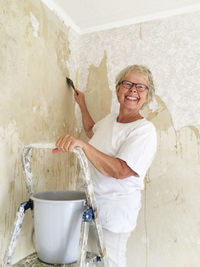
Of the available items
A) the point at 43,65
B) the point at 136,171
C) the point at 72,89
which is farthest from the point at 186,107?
the point at 43,65

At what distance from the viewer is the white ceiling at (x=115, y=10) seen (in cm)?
165

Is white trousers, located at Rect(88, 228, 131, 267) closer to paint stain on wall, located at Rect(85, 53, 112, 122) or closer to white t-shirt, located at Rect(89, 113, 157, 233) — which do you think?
white t-shirt, located at Rect(89, 113, 157, 233)

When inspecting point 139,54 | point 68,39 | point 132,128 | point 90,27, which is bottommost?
point 132,128

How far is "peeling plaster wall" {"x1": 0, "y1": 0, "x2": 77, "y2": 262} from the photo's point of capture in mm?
1262

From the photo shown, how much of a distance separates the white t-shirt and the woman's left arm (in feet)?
0.11

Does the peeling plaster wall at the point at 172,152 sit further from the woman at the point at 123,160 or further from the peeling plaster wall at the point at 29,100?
the peeling plaster wall at the point at 29,100

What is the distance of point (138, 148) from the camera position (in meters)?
1.19

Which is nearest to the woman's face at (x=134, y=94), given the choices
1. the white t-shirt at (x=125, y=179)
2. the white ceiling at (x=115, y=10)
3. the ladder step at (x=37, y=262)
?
the white t-shirt at (x=125, y=179)

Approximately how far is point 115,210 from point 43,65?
954mm

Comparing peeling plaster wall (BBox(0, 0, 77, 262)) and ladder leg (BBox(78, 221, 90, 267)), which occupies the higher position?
peeling plaster wall (BBox(0, 0, 77, 262))

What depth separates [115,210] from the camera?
124 centimetres

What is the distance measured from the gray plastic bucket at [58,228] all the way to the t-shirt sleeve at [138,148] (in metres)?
0.29

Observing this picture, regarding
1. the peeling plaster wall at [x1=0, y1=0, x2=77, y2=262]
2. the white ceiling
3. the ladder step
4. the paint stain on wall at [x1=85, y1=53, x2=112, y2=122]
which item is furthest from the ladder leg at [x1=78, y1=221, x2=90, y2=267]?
the white ceiling

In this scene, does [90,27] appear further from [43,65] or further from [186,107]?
[186,107]
